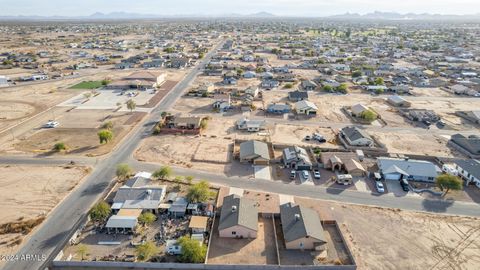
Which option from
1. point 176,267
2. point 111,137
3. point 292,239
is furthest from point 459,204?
point 111,137

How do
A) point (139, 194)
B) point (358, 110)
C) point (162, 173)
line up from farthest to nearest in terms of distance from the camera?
point (358, 110) → point (162, 173) → point (139, 194)

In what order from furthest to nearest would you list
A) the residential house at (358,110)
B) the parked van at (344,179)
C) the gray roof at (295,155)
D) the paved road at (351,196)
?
the residential house at (358,110), the gray roof at (295,155), the parked van at (344,179), the paved road at (351,196)

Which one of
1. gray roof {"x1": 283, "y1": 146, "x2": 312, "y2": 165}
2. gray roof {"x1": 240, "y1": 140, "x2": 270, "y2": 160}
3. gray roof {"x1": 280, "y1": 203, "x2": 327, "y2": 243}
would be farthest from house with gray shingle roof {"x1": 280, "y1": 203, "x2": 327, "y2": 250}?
gray roof {"x1": 240, "y1": 140, "x2": 270, "y2": 160}

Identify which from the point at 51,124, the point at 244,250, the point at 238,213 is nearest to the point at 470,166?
the point at 238,213

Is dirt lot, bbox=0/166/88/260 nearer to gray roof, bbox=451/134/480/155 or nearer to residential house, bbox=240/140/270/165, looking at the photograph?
residential house, bbox=240/140/270/165

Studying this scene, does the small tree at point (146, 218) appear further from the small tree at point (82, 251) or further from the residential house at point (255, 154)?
the residential house at point (255, 154)

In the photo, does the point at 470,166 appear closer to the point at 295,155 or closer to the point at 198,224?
the point at 295,155

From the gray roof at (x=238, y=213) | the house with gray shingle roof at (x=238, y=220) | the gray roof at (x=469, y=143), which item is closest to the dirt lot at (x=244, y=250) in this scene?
the house with gray shingle roof at (x=238, y=220)

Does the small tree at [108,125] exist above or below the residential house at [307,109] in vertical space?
below
